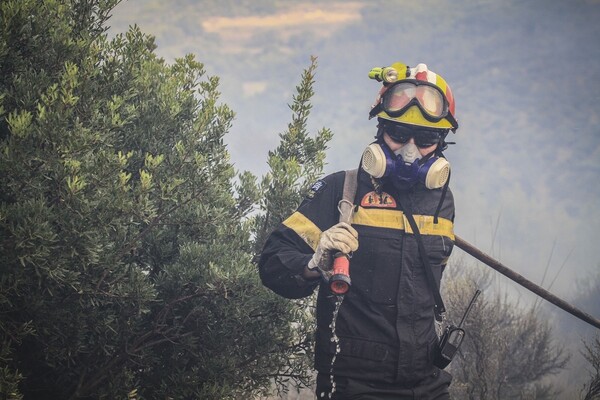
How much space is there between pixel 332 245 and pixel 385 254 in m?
0.44

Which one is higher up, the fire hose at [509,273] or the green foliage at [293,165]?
the green foliage at [293,165]

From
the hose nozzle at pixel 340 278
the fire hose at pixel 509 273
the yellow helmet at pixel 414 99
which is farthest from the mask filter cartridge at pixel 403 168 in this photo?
the fire hose at pixel 509 273

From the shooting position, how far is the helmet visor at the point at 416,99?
3.42 m

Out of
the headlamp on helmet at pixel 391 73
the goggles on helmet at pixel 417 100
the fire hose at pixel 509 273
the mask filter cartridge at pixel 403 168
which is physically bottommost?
the fire hose at pixel 509 273

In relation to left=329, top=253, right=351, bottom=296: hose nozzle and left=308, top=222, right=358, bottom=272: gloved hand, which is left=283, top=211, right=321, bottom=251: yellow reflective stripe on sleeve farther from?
left=329, top=253, right=351, bottom=296: hose nozzle

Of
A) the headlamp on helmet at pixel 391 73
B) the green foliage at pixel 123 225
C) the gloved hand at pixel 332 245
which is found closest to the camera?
the gloved hand at pixel 332 245

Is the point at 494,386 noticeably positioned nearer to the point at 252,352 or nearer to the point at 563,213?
→ the point at 252,352

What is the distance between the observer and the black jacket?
2977 millimetres

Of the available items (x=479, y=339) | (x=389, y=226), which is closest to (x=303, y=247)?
(x=389, y=226)

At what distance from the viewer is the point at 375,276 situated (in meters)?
3.09

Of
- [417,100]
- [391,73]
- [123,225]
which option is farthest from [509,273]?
[123,225]

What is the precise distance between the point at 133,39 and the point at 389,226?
274 centimetres

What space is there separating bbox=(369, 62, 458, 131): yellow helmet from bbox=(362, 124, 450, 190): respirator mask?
8 centimetres

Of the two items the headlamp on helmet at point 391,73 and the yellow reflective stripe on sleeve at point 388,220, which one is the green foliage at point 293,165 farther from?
the yellow reflective stripe on sleeve at point 388,220
